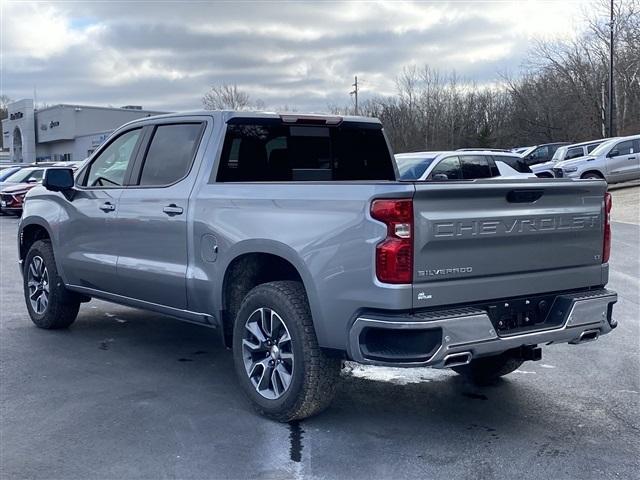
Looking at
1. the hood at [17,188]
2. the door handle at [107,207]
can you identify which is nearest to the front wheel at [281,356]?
the door handle at [107,207]

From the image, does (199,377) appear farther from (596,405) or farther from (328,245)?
(596,405)

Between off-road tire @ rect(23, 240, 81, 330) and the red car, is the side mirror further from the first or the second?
the red car

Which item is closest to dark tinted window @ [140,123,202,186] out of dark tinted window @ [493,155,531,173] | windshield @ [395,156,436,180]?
windshield @ [395,156,436,180]

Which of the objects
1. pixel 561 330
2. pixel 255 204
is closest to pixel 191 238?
pixel 255 204

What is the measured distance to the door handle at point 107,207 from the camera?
21.1ft

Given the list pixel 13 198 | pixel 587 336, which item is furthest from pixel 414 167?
pixel 13 198

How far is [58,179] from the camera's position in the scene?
269 inches

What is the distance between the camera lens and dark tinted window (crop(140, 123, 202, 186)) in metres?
5.90

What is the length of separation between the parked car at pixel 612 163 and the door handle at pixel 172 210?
67.3 feet

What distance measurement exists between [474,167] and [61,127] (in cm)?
5650

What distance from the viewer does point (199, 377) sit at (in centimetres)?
604

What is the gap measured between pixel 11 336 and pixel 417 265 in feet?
15.8

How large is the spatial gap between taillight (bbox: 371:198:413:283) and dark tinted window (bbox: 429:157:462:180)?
1029 centimetres

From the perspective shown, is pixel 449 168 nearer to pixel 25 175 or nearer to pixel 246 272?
pixel 246 272
